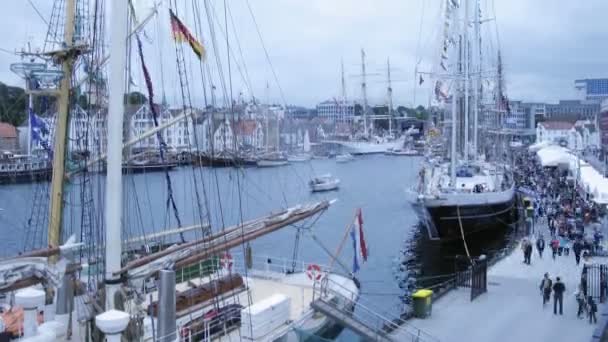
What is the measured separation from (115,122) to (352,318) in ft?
24.8

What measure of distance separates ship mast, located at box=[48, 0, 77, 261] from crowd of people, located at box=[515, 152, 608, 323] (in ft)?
43.5

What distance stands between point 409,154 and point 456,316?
151 m

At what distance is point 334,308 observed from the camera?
47.9 feet

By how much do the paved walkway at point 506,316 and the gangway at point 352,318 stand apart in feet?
2.68

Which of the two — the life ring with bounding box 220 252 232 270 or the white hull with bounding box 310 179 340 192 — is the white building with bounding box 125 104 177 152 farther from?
the white hull with bounding box 310 179 340 192

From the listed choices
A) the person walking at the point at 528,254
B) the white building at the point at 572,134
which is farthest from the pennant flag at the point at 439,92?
the white building at the point at 572,134

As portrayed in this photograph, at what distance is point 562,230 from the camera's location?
32.0 metres

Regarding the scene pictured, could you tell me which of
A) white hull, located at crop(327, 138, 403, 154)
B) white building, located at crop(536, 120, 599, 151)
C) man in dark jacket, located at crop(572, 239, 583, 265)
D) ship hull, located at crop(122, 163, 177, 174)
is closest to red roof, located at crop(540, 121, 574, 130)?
white building, located at crop(536, 120, 599, 151)

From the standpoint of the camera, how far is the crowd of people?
18997mm

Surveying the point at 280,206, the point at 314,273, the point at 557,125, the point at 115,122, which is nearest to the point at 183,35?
the point at 115,122

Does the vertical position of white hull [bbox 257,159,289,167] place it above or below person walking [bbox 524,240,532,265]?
below

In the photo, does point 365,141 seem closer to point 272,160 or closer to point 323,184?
point 272,160

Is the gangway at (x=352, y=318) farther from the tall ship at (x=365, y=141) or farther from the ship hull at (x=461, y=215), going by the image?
the tall ship at (x=365, y=141)

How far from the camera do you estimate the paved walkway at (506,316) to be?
55.4ft
